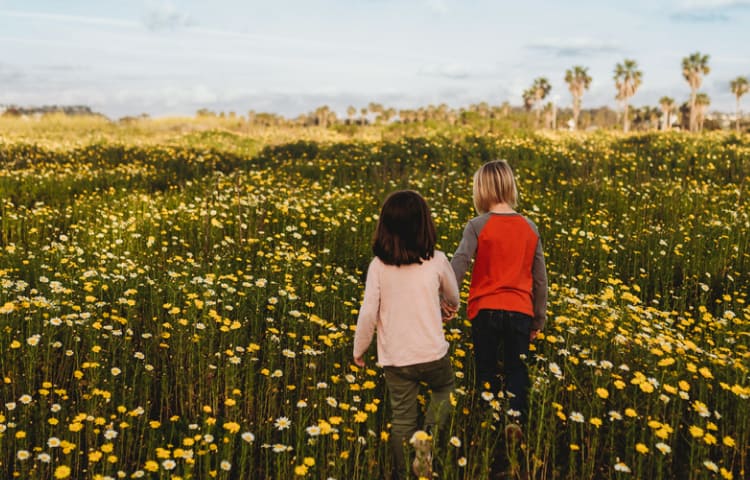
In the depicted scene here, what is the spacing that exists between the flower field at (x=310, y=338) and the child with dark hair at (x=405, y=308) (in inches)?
8.7

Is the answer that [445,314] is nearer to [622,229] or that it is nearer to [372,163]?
[622,229]

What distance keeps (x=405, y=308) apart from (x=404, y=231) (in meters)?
0.43

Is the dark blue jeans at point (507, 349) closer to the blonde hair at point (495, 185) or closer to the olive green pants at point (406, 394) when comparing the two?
the olive green pants at point (406, 394)

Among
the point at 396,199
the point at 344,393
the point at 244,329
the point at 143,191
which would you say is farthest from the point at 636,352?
the point at 143,191

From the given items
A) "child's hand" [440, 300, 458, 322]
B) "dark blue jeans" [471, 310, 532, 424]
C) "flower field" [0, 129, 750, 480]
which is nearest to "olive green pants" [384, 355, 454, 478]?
"flower field" [0, 129, 750, 480]

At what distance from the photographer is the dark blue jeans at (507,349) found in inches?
150

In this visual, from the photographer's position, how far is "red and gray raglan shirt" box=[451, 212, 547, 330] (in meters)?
3.84

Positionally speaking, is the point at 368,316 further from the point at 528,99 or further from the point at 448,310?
the point at 528,99

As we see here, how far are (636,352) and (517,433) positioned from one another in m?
1.63

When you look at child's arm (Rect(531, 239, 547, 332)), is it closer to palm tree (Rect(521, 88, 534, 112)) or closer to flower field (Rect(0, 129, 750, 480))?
flower field (Rect(0, 129, 750, 480))

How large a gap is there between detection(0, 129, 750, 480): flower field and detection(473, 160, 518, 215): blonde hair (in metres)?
1.12

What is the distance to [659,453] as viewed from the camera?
3664 millimetres

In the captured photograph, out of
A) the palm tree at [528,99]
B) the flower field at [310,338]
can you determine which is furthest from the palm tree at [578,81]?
the flower field at [310,338]

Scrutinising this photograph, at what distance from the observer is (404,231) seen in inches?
130
